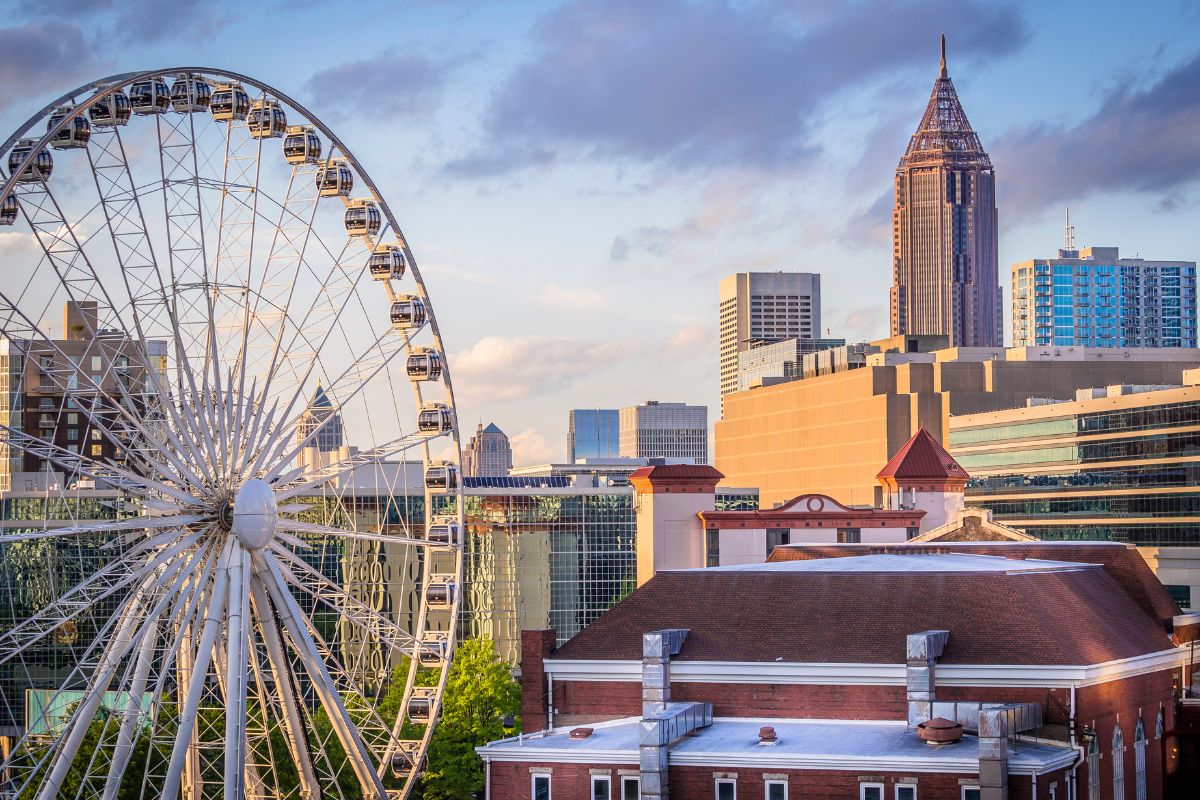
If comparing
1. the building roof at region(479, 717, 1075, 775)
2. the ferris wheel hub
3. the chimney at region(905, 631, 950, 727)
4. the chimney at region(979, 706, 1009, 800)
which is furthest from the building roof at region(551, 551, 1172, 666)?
the ferris wheel hub

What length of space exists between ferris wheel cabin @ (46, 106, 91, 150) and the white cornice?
87.2 ft

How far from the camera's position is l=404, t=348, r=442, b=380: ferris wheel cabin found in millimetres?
85312

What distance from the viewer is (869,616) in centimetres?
8088

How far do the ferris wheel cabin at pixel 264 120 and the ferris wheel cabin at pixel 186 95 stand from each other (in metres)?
3.85

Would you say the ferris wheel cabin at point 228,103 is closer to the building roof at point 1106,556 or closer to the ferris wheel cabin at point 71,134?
the ferris wheel cabin at point 71,134

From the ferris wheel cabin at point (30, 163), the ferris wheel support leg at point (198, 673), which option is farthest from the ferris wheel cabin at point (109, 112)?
the ferris wheel support leg at point (198, 673)

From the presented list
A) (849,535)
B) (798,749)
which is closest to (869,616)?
(798,749)

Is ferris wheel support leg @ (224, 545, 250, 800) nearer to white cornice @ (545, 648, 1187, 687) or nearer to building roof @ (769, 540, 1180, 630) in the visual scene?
white cornice @ (545, 648, 1187, 687)

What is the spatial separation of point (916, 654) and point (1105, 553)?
25292 mm

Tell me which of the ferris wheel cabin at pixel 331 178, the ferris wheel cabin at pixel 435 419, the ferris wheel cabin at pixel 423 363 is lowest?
the ferris wheel cabin at pixel 435 419

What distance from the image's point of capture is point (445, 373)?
85.4m

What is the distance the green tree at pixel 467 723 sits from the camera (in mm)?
106500

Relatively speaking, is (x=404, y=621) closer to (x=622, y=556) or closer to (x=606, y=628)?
(x=622, y=556)

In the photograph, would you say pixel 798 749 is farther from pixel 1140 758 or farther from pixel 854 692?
pixel 1140 758
